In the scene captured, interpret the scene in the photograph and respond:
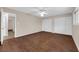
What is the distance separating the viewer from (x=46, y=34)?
195 cm

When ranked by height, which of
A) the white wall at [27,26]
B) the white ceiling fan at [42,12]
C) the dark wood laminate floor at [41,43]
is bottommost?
the dark wood laminate floor at [41,43]

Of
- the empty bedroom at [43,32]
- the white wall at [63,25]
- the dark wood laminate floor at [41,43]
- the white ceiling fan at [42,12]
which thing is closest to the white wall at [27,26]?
the empty bedroom at [43,32]

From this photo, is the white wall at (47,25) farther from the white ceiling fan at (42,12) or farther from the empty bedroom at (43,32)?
the white ceiling fan at (42,12)

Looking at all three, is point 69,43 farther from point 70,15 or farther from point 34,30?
point 34,30

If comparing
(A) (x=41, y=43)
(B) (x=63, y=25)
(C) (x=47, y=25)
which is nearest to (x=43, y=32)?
(C) (x=47, y=25)

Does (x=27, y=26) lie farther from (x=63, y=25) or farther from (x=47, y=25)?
(x=63, y=25)

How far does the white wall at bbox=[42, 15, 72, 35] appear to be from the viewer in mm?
1695

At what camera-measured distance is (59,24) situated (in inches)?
69.9

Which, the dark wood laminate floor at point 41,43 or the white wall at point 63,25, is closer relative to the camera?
the white wall at point 63,25

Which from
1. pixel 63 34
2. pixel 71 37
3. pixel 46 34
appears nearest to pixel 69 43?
pixel 71 37

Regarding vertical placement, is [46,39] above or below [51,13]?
below

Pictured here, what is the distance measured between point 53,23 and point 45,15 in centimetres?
28

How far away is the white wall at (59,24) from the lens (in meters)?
1.69

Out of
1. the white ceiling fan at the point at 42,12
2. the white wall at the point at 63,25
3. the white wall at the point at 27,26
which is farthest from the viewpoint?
the white wall at the point at 27,26
